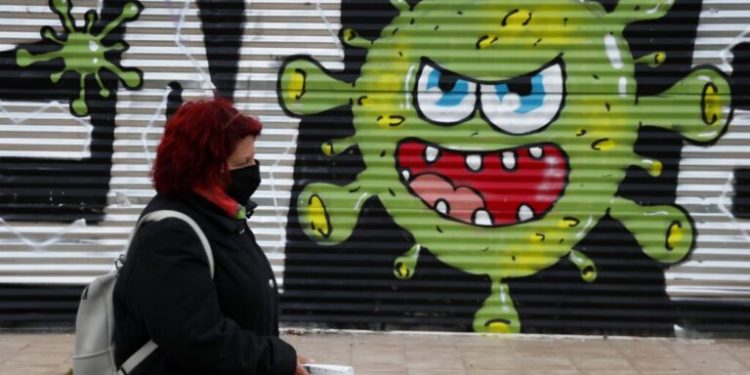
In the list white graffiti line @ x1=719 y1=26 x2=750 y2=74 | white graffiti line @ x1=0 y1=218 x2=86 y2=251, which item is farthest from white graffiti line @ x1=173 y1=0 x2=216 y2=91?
white graffiti line @ x1=719 y1=26 x2=750 y2=74

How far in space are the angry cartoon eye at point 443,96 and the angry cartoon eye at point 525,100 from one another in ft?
0.38

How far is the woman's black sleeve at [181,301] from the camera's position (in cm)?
260

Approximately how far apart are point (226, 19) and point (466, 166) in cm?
195

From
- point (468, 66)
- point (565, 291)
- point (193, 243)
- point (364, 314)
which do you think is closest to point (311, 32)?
point (468, 66)

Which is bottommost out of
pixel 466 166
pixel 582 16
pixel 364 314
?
pixel 364 314

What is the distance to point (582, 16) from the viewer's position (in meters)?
6.96

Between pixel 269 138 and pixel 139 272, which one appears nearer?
pixel 139 272

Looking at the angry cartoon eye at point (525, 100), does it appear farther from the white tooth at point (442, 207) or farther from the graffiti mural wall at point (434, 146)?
the white tooth at point (442, 207)

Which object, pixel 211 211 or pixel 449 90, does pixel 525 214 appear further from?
pixel 211 211

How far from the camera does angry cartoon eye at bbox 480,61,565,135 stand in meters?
7.00

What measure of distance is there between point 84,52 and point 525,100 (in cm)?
308

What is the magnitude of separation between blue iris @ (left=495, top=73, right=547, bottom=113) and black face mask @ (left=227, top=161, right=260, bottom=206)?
14.1 feet

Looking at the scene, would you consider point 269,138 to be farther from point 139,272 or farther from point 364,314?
point 139,272

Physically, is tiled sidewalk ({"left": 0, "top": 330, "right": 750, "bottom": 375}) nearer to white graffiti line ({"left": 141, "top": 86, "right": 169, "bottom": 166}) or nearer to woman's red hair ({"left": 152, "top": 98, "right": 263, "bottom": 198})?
white graffiti line ({"left": 141, "top": 86, "right": 169, "bottom": 166})
